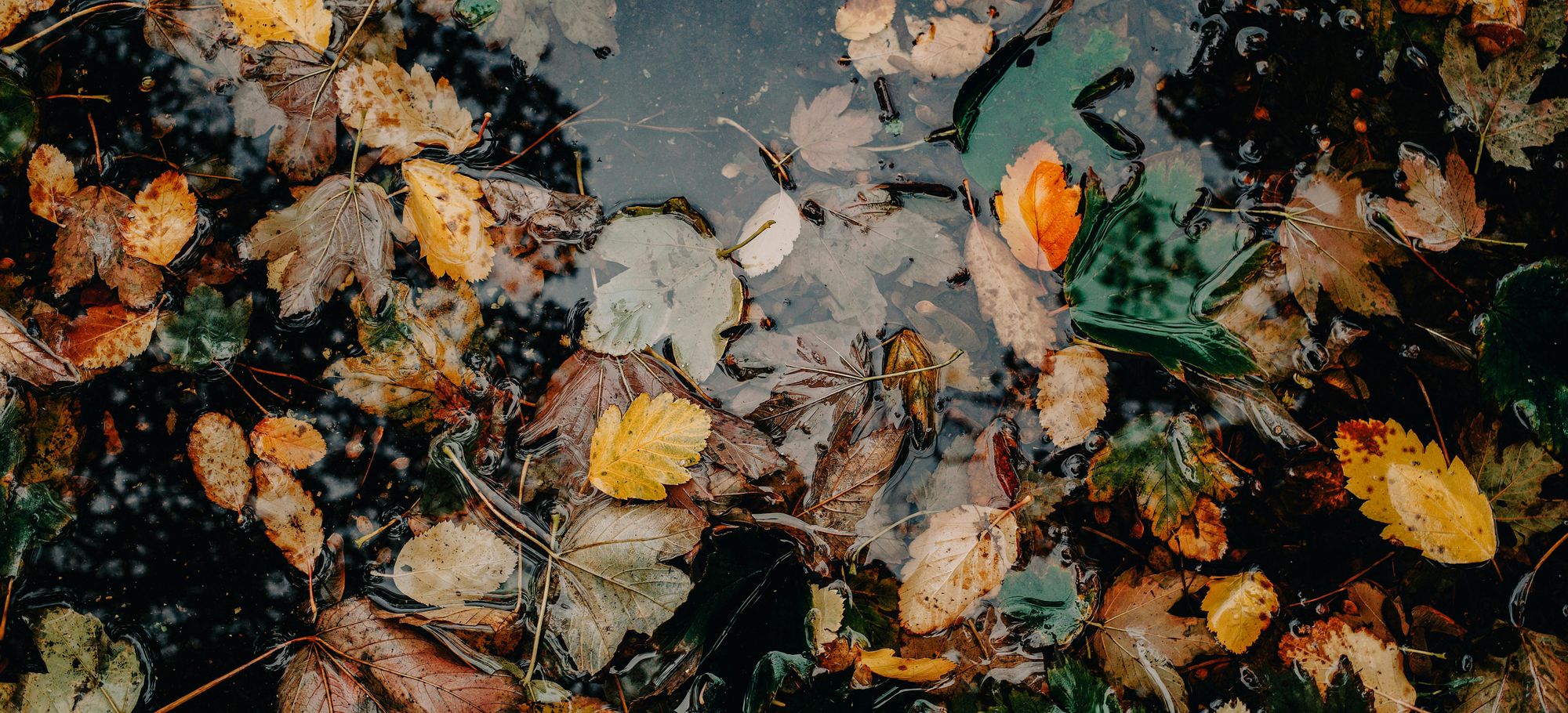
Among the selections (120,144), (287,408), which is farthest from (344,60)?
(287,408)

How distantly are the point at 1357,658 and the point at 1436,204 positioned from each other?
1057 mm

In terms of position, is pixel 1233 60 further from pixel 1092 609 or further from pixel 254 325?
pixel 254 325

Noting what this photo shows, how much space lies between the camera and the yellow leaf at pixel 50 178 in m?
1.55

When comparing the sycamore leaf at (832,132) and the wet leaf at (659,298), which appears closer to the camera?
the wet leaf at (659,298)

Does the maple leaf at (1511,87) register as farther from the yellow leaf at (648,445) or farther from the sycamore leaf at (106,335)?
the sycamore leaf at (106,335)

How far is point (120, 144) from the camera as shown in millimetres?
1572

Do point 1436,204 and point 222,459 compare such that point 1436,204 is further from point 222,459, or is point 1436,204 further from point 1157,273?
point 222,459

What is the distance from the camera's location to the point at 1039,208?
1544mm

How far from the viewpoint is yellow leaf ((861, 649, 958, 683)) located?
1566 mm

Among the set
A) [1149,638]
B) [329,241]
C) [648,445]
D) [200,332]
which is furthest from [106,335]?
[1149,638]

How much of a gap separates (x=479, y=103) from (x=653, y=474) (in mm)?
943

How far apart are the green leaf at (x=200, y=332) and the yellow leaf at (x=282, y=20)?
1.90 feet

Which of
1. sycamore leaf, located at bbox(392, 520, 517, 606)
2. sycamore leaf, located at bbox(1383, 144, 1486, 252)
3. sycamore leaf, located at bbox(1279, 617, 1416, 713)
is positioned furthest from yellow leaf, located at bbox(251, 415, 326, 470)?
sycamore leaf, located at bbox(1383, 144, 1486, 252)

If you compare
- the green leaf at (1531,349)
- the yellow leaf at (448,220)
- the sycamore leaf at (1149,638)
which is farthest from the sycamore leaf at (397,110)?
the green leaf at (1531,349)
